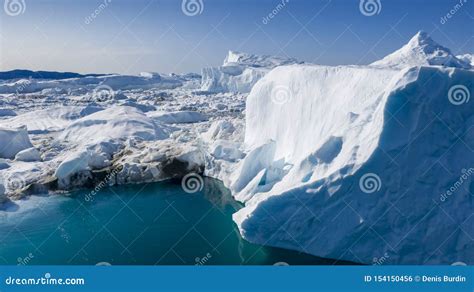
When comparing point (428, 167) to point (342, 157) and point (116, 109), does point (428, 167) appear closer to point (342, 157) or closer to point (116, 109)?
point (342, 157)

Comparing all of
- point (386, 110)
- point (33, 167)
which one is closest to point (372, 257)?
point (386, 110)
